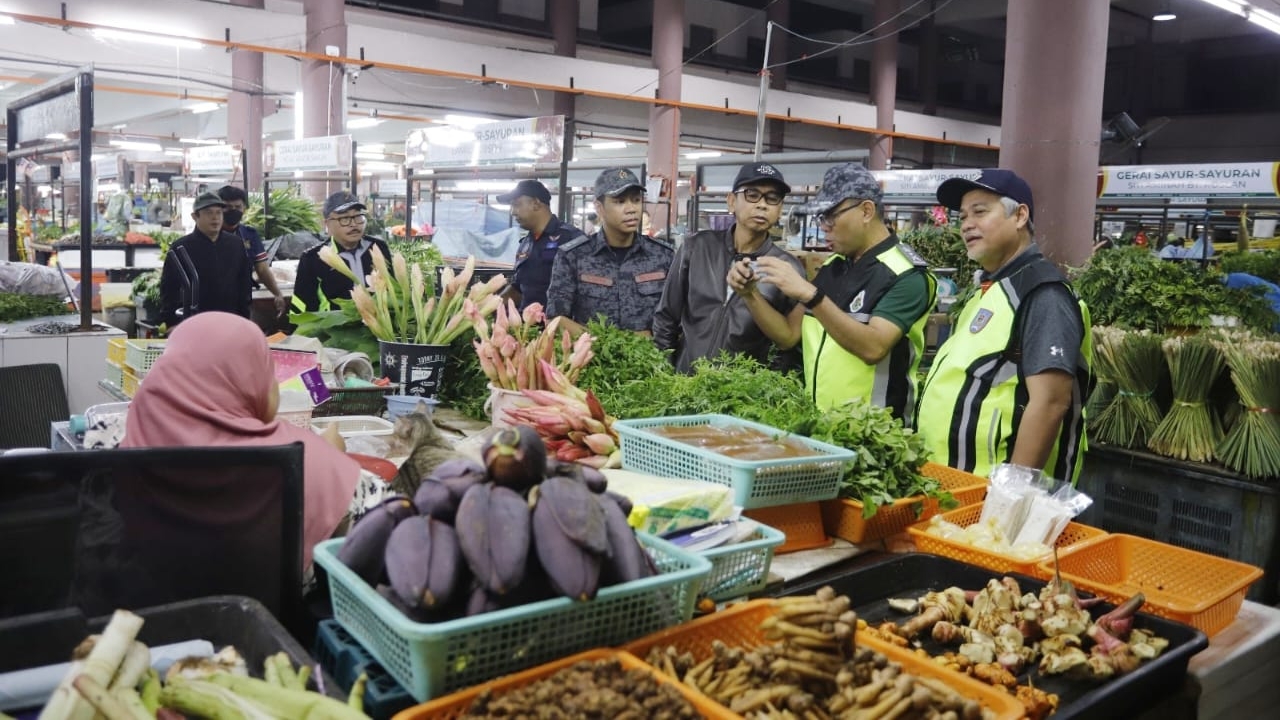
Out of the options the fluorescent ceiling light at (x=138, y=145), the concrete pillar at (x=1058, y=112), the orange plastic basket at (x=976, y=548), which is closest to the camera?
the orange plastic basket at (x=976, y=548)

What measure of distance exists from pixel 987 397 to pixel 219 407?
2.40 m

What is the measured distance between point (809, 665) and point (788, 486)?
0.83 metres

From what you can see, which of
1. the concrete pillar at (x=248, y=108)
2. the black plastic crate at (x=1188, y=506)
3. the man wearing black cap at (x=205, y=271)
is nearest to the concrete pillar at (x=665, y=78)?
the concrete pillar at (x=248, y=108)

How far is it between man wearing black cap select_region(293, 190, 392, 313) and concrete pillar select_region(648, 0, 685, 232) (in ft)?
40.7

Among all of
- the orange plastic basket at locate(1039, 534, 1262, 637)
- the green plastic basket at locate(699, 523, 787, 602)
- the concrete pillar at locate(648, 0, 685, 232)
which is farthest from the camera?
the concrete pillar at locate(648, 0, 685, 232)

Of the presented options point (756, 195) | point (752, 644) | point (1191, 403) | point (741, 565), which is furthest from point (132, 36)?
point (752, 644)

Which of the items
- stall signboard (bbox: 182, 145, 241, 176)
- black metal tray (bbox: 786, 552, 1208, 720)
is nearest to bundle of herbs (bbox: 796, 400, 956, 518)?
black metal tray (bbox: 786, 552, 1208, 720)

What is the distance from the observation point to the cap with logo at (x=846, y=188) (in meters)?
3.71

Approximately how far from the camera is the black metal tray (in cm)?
180

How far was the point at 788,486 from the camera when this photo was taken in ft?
7.66

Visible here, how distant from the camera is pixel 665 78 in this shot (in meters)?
18.7

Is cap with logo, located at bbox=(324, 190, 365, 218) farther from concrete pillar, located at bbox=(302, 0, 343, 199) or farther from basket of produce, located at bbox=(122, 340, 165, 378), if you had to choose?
concrete pillar, located at bbox=(302, 0, 343, 199)

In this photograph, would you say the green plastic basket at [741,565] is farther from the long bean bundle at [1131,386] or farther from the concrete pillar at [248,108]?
the concrete pillar at [248,108]

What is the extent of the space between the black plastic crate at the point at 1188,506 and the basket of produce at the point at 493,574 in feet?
13.9
